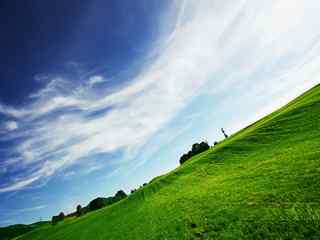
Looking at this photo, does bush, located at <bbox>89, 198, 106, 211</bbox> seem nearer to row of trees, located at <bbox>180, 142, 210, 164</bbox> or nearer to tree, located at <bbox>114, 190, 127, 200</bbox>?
tree, located at <bbox>114, 190, 127, 200</bbox>

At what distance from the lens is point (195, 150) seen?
10556 cm

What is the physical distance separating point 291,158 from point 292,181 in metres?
6.03

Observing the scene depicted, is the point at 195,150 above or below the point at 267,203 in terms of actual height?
above

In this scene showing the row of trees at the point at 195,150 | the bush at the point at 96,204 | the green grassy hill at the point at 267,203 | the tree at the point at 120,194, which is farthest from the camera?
the tree at the point at 120,194

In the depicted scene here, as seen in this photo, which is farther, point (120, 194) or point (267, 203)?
point (120, 194)

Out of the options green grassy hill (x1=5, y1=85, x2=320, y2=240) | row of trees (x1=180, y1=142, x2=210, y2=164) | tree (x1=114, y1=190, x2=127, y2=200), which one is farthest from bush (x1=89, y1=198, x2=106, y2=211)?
green grassy hill (x1=5, y1=85, x2=320, y2=240)

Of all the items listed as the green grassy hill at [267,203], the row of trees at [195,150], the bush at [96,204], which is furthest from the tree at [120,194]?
the green grassy hill at [267,203]

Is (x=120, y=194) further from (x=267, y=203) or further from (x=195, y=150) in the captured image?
(x=267, y=203)

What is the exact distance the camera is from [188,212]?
71.7 feet

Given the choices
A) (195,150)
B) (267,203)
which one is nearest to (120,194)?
(195,150)

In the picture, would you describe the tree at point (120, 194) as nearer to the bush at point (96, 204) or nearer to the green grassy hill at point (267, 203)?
the bush at point (96, 204)

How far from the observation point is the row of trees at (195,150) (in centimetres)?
10253

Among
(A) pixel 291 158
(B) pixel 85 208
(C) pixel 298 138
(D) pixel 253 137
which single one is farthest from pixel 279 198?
(B) pixel 85 208

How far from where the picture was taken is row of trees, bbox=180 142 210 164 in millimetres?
102531
